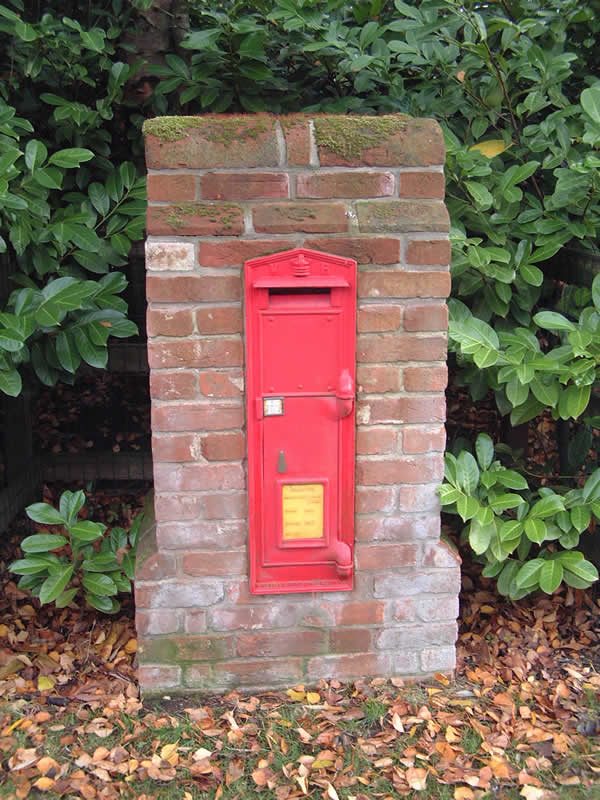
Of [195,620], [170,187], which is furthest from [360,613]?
[170,187]

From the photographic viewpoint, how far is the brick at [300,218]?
2.29 m

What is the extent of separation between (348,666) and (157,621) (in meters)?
0.69

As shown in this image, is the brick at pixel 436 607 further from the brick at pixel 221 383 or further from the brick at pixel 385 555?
the brick at pixel 221 383

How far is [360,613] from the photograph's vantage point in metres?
2.62

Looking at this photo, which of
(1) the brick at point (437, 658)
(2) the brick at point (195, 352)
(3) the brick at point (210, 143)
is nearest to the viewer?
(3) the brick at point (210, 143)

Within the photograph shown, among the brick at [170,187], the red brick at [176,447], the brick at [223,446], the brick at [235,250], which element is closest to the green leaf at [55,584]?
the red brick at [176,447]

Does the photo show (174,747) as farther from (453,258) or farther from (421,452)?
(453,258)

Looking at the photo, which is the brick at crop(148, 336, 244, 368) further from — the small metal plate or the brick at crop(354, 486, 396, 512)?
the brick at crop(354, 486, 396, 512)

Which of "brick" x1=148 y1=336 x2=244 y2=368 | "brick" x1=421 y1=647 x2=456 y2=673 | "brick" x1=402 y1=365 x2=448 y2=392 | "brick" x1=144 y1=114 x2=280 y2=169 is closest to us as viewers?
"brick" x1=144 y1=114 x2=280 y2=169

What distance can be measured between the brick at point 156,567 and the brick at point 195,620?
0.15 metres

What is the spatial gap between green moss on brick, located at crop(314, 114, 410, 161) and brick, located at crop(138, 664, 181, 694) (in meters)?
1.79

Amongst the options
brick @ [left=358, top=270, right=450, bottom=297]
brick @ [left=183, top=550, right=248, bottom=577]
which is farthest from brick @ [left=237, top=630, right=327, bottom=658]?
brick @ [left=358, top=270, right=450, bottom=297]

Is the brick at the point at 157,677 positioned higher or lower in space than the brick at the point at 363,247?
lower

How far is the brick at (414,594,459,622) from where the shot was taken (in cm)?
264
